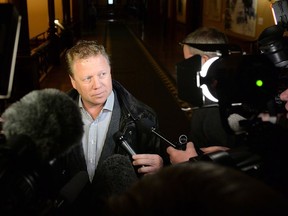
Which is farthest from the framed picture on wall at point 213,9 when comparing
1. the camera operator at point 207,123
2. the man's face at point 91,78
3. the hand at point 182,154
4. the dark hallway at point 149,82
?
the hand at point 182,154

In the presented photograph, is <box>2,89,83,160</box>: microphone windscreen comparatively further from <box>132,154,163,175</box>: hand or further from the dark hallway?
the dark hallway

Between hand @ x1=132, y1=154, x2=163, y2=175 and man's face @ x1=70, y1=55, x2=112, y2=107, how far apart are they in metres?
0.59

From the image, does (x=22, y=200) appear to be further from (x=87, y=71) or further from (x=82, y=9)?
(x=82, y=9)

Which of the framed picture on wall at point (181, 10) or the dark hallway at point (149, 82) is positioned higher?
the framed picture on wall at point (181, 10)

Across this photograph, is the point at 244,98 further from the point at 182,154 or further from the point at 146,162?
the point at 146,162

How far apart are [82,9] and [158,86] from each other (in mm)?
17505

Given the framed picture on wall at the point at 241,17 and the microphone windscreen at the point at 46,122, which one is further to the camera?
the framed picture on wall at the point at 241,17

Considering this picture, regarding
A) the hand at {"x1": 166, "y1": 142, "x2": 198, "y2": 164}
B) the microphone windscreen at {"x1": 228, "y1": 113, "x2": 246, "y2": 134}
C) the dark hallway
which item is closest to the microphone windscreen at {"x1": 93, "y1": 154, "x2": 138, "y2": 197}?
the hand at {"x1": 166, "y1": 142, "x2": 198, "y2": 164}

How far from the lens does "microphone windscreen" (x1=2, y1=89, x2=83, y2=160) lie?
1.01 m

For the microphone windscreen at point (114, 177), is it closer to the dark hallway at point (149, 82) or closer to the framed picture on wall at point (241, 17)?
the dark hallway at point (149, 82)

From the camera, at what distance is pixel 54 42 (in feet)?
35.7

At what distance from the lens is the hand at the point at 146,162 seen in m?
1.64

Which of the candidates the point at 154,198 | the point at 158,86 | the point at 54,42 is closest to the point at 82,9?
the point at 54,42

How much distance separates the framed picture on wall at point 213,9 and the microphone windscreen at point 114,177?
12.5 meters
